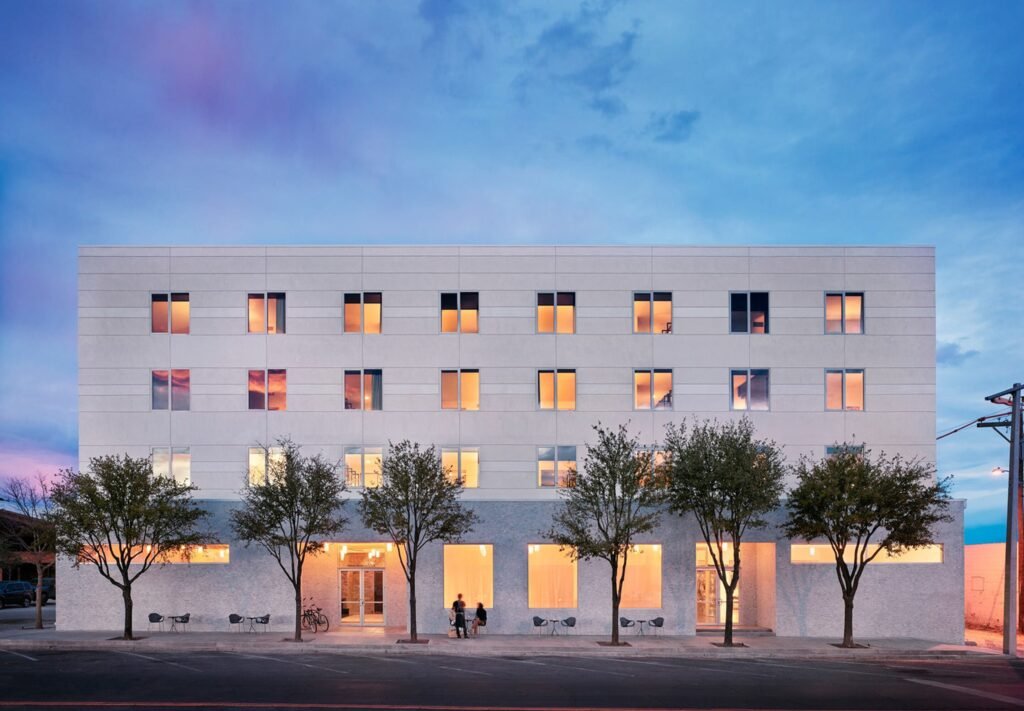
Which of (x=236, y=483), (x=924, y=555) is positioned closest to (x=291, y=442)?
(x=236, y=483)

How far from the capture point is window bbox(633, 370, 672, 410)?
121 ft

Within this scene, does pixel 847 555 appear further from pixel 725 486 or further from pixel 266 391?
pixel 266 391

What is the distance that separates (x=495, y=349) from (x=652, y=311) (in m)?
6.82

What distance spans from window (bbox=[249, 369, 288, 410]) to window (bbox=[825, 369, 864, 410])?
897 inches

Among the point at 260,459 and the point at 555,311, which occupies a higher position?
the point at 555,311

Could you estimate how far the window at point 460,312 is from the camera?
37.2 metres

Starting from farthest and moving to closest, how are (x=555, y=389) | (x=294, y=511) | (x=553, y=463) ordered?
(x=555, y=389), (x=553, y=463), (x=294, y=511)

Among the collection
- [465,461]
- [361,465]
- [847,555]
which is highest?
[465,461]

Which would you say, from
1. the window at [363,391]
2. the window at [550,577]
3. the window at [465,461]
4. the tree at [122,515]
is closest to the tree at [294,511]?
the tree at [122,515]

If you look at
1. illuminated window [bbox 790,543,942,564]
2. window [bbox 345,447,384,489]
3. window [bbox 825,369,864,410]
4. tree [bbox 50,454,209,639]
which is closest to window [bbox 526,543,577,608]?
window [bbox 345,447,384,489]

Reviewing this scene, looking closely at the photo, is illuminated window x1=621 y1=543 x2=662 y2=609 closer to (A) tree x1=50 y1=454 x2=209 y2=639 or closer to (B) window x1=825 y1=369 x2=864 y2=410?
(B) window x1=825 y1=369 x2=864 y2=410

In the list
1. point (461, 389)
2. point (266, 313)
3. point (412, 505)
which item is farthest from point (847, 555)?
point (266, 313)

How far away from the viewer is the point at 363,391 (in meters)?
37.0

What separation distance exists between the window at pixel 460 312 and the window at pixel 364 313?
2.78 meters
